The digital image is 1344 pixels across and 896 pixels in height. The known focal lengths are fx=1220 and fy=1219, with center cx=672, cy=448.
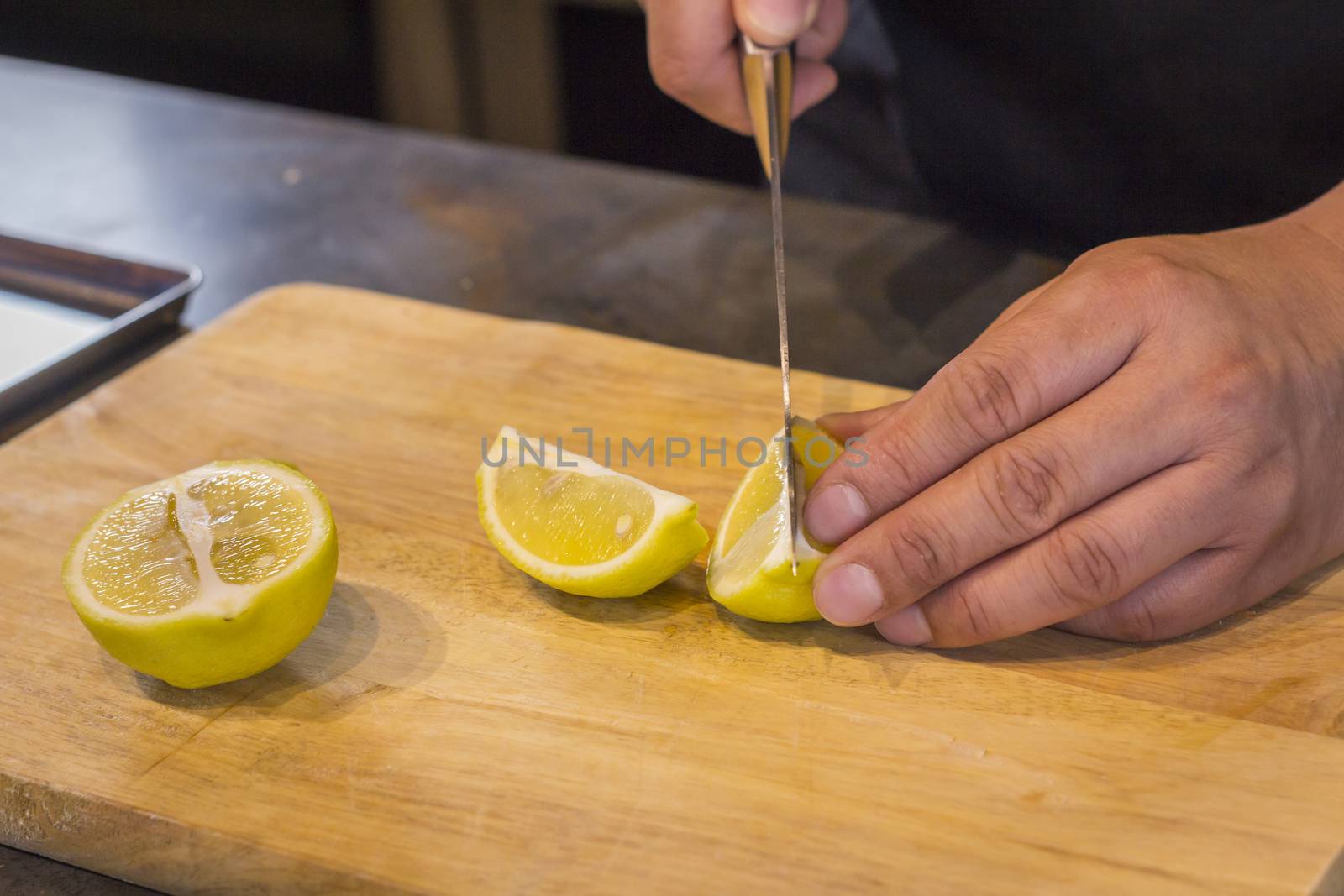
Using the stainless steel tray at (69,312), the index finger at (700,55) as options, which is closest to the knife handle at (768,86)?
the index finger at (700,55)

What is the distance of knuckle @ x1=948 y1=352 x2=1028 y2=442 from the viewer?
138cm

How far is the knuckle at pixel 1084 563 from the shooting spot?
52.6 inches

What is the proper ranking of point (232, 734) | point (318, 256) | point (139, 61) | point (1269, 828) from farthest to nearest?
point (139, 61), point (318, 256), point (232, 734), point (1269, 828)

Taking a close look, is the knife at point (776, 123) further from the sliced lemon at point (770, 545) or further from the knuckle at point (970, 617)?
the knuckle at point (970, 617)

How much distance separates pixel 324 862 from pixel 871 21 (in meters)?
2.06

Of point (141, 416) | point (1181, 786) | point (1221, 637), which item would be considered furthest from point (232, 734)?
point (1221, 637)

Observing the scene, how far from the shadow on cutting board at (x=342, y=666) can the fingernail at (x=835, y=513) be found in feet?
1.54

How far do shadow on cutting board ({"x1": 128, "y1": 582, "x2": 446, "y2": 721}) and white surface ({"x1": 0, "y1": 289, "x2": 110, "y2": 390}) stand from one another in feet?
2.80

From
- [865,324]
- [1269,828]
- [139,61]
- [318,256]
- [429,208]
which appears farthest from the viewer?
[139,61]

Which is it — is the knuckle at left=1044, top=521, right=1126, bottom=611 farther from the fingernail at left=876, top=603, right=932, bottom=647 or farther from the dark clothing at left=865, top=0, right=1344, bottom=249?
the dark clothing at left=865, top=0, right=1344, bottom=249

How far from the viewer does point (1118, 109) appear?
224 cm

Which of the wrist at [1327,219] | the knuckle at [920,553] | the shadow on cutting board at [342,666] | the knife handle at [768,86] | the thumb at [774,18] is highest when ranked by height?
the thumb at [774,18]

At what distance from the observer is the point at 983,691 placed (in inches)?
53.9

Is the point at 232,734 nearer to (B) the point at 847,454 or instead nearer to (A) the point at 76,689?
(A) the point at 76,689
